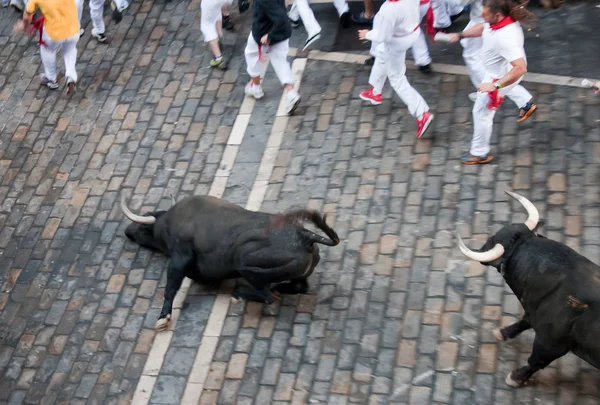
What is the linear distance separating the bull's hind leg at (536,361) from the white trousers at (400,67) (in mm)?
3654

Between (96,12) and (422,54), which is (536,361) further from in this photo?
(96,12)

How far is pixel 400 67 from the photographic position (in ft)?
31.0

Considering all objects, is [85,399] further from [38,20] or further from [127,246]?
[38,20]

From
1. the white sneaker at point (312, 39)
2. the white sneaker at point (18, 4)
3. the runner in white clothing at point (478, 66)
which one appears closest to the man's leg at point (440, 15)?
the runner in white clothing at point (478, 66)

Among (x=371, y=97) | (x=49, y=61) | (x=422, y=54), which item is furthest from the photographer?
(x=49, y=61)

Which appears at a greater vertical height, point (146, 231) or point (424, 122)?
point (424, 122)

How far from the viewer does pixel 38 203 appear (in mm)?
9914

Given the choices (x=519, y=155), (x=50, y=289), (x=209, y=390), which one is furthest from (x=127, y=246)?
(x=519, y=155)

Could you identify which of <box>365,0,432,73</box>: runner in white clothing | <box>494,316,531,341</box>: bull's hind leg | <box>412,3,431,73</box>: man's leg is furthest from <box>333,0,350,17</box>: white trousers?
<box>494,316,531,341</box>: bull's hind leg

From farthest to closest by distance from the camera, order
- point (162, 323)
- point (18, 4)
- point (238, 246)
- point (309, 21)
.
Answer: point (18, 4)
point (309, 21)
point (162, 323)
point (238, 246)

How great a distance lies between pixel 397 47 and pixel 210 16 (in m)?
3.01

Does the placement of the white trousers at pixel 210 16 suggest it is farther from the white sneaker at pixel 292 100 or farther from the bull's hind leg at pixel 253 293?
the bull's hind leg at pixel 253 293

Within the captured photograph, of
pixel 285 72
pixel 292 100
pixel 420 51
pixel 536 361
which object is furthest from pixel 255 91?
pixel 536 361

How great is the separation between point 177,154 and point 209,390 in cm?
363
